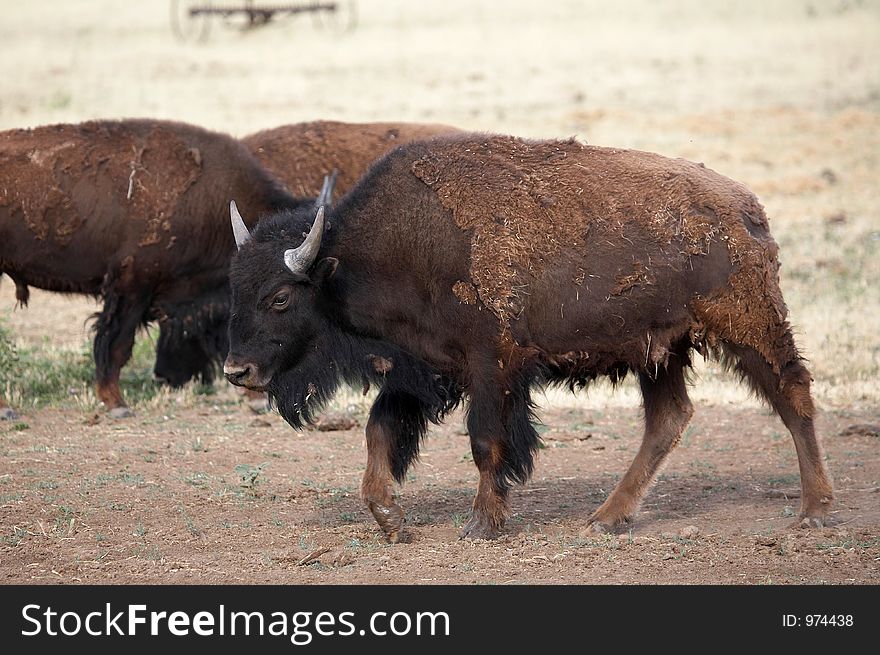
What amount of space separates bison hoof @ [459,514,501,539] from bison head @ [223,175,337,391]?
51.9 inches

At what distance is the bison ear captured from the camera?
6648 millimetres

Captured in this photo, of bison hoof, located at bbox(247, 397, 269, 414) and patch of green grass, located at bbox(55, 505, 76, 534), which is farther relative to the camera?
bison hoof, located at bbox(247, 397, 269, 414)

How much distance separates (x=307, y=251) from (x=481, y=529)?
1.73 metres

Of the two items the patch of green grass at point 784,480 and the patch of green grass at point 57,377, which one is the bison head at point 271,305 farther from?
the patch of green grass at point 57,377

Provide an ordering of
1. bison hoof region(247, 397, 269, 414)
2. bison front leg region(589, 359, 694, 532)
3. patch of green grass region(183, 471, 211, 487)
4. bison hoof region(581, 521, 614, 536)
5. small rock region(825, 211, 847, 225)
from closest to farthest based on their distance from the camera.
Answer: bison hoof region(581, 521, 614, 536)
bison front leg region(589, 359, 694, 532)
patch of green grass region(183, 471, 211, 487)
bison hoof region(247, 397, 269, 414)
small rock region(825, 211, 847, 225)

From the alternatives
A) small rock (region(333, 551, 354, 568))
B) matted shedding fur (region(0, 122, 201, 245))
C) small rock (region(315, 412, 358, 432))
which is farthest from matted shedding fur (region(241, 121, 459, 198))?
small rock (region(333, 551, 354, 568))

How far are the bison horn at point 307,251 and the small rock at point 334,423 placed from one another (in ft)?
9.56

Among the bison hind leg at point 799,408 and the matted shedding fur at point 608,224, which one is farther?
the bison hind leg at point 799,408

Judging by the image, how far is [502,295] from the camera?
654 cm

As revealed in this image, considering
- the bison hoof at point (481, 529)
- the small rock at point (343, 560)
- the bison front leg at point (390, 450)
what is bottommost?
the bison hoof at point (481, 529)

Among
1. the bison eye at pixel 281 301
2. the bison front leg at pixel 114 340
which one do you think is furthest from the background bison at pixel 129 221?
the bison eye at pixel 281 301

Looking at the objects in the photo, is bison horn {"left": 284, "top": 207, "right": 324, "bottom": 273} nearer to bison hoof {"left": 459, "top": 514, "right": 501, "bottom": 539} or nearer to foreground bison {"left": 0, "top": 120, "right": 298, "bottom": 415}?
bison hoof {"left": 459, "top": 514, "right": 501, "bottom": 539}

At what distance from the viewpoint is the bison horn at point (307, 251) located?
21.4ft

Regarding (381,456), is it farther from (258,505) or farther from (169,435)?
(169,435)
